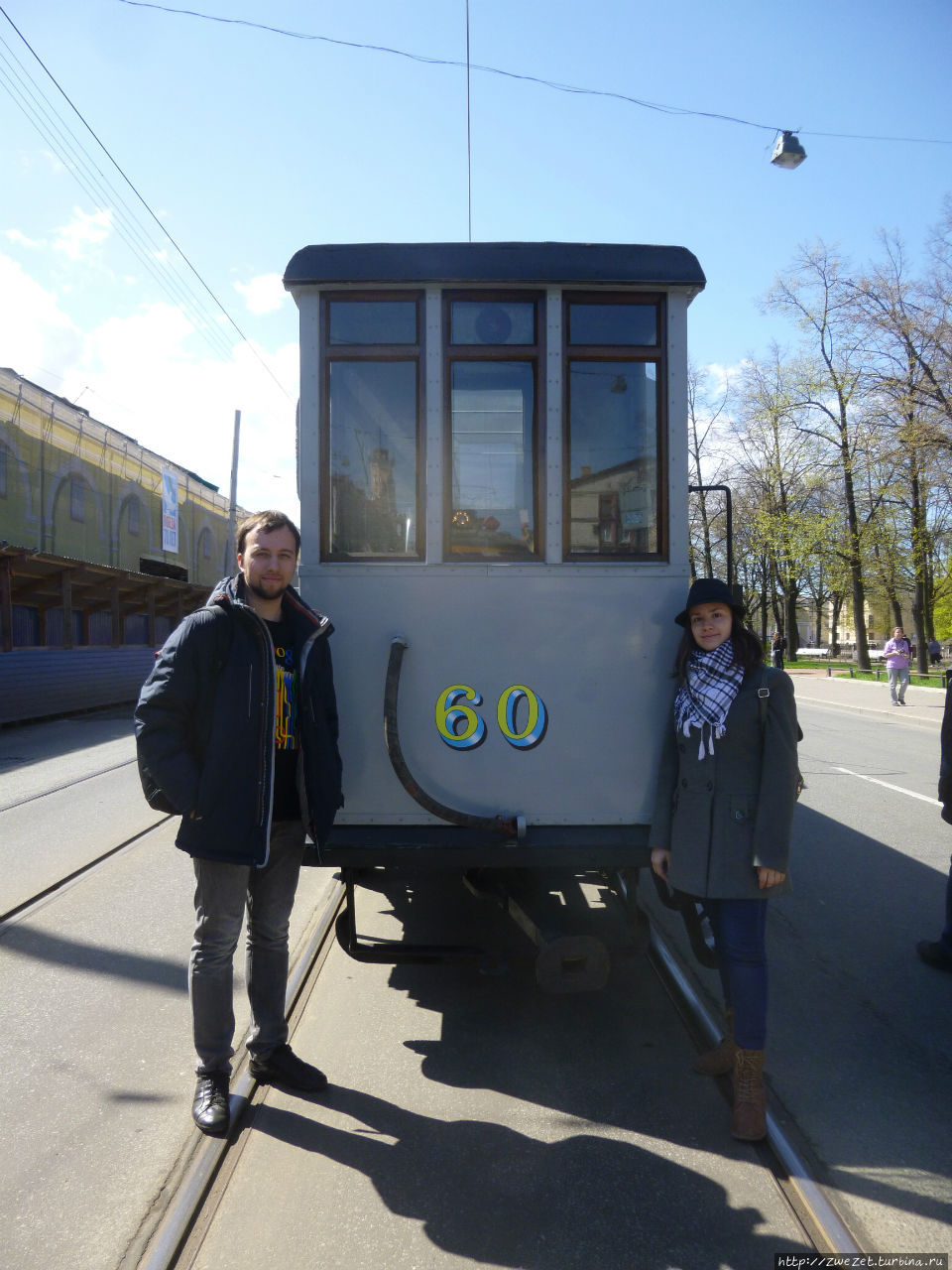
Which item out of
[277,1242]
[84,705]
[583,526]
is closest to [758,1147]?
[277,1242]

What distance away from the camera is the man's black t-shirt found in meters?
3.18

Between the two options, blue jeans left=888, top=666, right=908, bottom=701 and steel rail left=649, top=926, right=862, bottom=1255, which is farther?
blue jeans left=888, top=666, right=908, bottom=701

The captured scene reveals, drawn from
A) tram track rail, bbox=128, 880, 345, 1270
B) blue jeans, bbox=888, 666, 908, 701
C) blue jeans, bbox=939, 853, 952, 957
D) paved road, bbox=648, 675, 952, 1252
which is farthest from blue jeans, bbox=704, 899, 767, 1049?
blue jeans, bbox=888, 666, 908, 701

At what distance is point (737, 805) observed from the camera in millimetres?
2996

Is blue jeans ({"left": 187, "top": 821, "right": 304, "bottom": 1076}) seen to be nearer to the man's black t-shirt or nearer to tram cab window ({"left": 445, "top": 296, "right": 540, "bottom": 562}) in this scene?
the man's black t-shirt

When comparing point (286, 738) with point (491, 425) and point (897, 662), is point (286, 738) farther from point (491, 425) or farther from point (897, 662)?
point (897, 662)

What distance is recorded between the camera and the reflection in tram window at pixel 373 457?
12.5 feet

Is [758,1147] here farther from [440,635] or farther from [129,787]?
[129,787]

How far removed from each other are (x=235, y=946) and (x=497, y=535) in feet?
6.30

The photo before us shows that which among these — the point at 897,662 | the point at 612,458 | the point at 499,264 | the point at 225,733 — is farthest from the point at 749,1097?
the point at 897,662

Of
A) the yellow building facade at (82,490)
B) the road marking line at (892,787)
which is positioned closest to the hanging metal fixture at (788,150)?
the road marking line at (892,787)

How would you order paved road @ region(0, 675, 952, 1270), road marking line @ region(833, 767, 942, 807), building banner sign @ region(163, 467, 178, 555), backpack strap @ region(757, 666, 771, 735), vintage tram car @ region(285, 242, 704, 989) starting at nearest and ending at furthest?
paved road @ region(0, 675, 952, 1270) < backpack strap @ region(757, 666, 771, 735) < vintage tram car @ region(285, 242, 704, 989) < road marking line @ region(833, 767, 942, 807) < building banner sign @ region(163, 467, 178, 555)

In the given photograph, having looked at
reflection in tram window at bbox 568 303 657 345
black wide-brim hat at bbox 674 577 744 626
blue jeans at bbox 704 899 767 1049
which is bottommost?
blue jeans at bbox 704 899 767 1049

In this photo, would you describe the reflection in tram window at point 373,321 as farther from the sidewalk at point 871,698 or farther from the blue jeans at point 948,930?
the sidewalk at point 871,698
